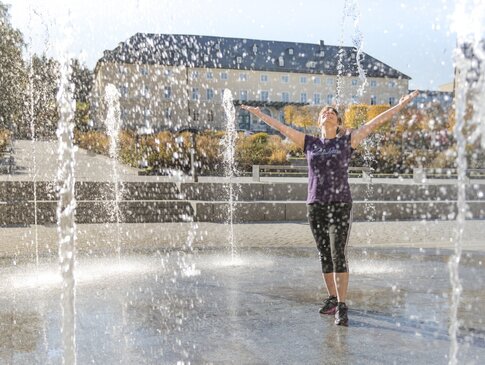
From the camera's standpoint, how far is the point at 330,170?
4230 mm

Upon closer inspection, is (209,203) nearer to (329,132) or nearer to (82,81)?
(329,132)

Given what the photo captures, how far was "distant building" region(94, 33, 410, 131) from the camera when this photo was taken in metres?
70.7

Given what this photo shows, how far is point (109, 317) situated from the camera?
4.34m

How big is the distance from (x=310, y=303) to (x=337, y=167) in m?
1.27

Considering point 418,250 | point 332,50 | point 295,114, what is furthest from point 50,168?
point 332,50

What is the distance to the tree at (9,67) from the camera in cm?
3350

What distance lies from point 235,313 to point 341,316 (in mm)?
819

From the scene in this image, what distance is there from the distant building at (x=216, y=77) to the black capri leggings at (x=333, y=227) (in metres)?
63.1

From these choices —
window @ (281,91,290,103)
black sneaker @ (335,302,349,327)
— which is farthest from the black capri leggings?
window @ (281,91,290,103)

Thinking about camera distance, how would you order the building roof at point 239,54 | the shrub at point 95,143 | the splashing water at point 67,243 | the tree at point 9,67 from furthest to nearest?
the building roof at point 239,54
the shrub at point 95,143
the tree at point 9,67
the splashing water at point 67,243

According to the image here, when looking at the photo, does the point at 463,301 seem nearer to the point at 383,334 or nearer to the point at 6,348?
the point at 383,334

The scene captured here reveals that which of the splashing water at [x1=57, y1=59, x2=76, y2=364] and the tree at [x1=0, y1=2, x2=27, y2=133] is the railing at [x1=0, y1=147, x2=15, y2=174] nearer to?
the tree at [x1=0, y1=2, x2=27, y2=133]

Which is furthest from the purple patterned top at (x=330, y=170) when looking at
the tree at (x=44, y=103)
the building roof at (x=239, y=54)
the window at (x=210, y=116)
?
the building roof at (x=239, y=54)

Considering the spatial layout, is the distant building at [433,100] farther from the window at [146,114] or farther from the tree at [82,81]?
the tree at [82,81]
